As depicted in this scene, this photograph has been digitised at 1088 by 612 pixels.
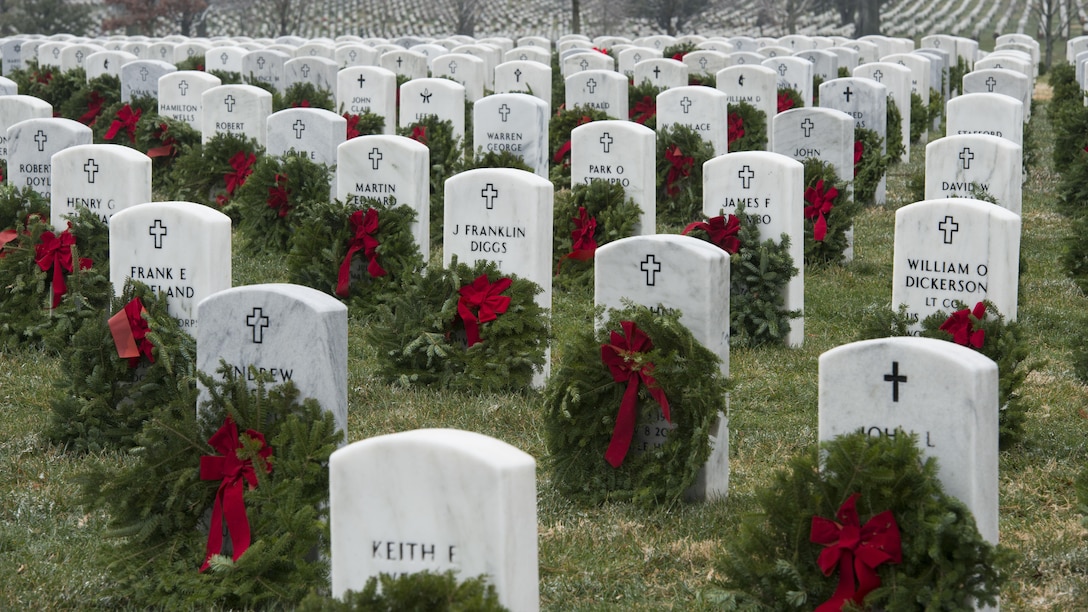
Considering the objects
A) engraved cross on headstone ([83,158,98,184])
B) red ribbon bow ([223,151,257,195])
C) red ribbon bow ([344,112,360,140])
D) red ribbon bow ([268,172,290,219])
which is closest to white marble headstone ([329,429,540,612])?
engraved cross on headstone ([83,158,98,184])

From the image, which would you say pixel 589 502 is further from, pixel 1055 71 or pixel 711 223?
pixel 1055 71

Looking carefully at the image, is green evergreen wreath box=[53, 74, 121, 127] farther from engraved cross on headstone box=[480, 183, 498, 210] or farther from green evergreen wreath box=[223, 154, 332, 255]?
engraved cross on headstone box=[480, 183, 498, 210]

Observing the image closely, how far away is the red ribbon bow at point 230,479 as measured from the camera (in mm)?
5516

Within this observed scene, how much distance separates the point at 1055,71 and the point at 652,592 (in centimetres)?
2140

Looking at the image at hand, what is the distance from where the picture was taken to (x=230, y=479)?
5.64 meters

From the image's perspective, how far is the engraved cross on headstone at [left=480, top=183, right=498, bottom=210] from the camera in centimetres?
845

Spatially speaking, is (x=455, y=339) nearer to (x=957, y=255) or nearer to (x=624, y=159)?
(x=957, y=255)

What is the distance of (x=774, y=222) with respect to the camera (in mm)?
9414

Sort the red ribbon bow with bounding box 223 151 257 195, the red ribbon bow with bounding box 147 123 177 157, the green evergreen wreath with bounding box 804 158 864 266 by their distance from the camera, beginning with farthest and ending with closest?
the red ribbon bow with bounding box 147 123 177 157, the red ribbon bow with bounding box 223 151 257 195, the green evergreen wreath with bounding box 804 158 864 266

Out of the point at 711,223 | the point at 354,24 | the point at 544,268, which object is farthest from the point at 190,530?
the point at 354,24

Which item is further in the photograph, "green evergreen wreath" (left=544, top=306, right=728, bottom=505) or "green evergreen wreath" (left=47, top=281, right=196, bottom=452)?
"green evergreen wreath" (left=47, top=281, right=196, bottom=452)

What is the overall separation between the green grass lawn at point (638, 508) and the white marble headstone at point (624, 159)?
0.98 m

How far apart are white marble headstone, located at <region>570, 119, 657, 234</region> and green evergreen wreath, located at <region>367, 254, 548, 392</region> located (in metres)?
2.86

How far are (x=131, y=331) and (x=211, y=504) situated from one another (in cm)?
167
